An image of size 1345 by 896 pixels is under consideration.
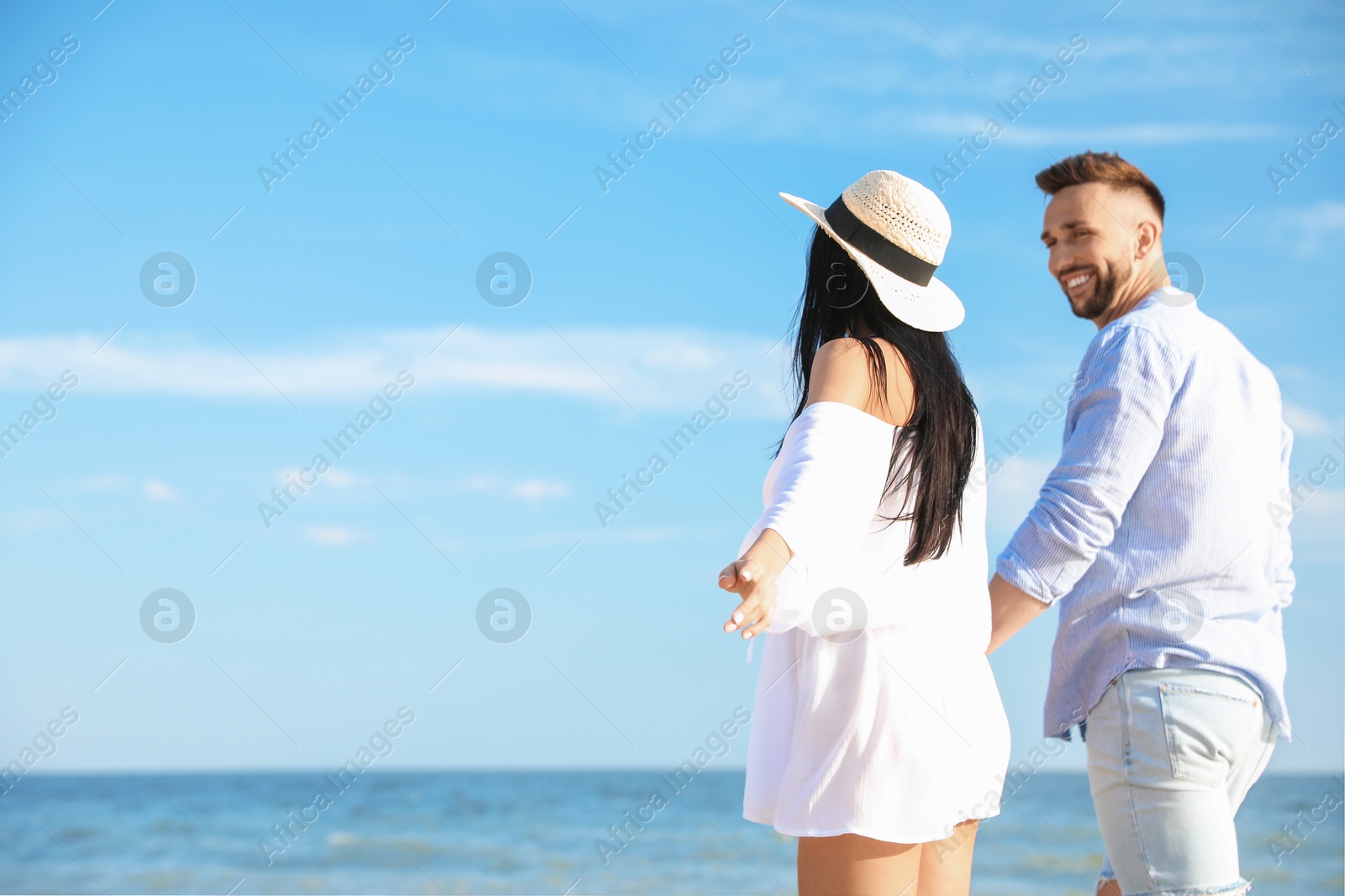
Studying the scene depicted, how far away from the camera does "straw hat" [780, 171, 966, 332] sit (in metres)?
1.81

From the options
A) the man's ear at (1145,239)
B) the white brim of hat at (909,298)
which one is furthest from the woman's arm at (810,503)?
the man's ear at (1145,239)

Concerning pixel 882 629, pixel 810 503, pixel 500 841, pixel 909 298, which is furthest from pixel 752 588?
pixel 500 841

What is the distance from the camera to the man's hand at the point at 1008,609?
6.23 feet

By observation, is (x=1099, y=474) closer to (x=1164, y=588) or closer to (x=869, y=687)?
(x=1164, y=588)

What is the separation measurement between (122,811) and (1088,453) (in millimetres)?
24967

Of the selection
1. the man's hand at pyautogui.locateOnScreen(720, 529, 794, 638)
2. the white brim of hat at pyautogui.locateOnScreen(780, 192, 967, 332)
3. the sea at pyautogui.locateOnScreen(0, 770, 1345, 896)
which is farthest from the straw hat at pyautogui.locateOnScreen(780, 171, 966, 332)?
the sea at pyautogui.locateOnScreen(0, 770, 1345, 896)

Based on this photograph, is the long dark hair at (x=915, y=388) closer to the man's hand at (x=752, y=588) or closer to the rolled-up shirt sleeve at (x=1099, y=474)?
the rolled-up shirt sleeve at (x=1099, y=474)

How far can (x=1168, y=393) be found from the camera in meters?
1.92

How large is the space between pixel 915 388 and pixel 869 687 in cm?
46

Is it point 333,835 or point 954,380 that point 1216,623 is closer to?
point 954,380

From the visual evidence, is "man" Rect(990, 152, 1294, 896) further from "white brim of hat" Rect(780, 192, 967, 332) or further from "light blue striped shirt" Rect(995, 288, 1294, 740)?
"white brim of hat" Rect(780, 192, 967, 332)

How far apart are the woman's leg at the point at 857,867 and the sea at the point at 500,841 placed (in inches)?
278

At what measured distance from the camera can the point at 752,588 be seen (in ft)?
4.18

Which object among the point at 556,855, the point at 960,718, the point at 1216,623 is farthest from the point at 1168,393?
the point at 556,855
